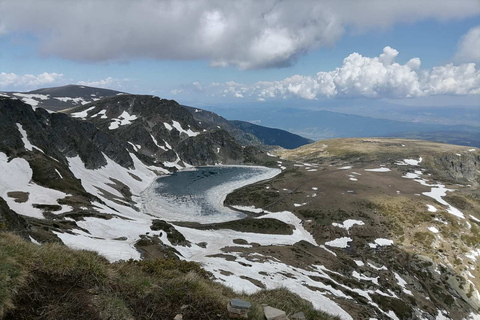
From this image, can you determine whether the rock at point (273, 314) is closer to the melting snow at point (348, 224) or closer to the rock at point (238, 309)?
the rock at point (238, 309)

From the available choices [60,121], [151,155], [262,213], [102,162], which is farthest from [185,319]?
[151,155]

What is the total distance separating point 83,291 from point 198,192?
407ft

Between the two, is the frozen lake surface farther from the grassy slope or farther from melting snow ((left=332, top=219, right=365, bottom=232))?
the grassy slope

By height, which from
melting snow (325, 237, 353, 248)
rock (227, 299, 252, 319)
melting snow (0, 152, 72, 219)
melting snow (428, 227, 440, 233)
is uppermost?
rock (227, 299, 252, 319)

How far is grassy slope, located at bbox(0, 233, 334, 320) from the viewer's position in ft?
21.5

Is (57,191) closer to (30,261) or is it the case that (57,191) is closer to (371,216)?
(30,261)

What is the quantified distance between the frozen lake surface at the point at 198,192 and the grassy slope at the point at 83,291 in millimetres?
86229

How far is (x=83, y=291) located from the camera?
759 centimetres

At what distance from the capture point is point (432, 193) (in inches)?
4412

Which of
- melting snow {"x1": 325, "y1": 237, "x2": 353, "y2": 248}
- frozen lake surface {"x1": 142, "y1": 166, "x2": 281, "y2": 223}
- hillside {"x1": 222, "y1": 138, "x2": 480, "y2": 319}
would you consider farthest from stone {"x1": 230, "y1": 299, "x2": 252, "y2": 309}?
frozen lake surface {"x1": 142, "y1": 166, "x2": 281, "y2": 223}

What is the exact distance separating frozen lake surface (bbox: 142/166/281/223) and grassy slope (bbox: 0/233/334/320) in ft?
283

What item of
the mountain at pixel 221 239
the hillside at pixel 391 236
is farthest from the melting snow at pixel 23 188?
the hillside at pixel 391 236

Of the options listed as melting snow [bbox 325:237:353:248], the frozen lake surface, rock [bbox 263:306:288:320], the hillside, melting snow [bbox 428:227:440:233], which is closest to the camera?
rock [bbox 263:306:288:320]

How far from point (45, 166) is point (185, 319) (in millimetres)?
83275
